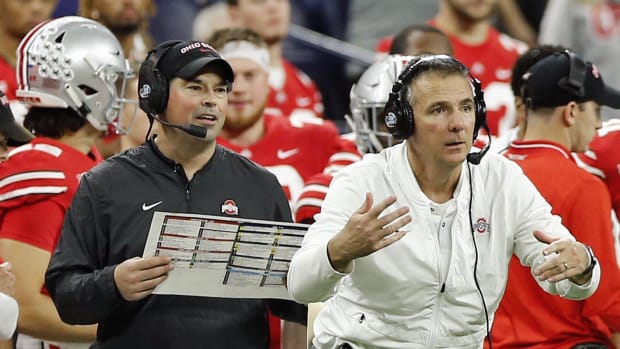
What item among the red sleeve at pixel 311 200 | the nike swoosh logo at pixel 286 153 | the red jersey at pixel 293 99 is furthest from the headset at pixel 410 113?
the red jersey at pixel 293 99

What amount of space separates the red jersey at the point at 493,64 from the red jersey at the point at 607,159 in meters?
2.13

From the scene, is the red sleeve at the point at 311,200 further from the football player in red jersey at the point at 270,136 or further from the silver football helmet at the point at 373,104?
the football player in red jersey at the point at 270,136

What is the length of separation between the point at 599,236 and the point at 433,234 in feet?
2.84

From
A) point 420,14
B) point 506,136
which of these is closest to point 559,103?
point 506,136

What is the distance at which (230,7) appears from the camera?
8.36 meters

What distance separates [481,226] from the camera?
3.90m

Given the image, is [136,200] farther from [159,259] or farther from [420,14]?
[420,14]

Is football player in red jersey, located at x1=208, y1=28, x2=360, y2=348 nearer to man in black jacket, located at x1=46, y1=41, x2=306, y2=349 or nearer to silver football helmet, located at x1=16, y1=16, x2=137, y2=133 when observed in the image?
silver football helmet, located at x1=16, y1=16, x2=137, y2=133

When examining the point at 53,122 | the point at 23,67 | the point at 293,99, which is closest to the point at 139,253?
the point at 53,122

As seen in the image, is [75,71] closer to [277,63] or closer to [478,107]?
[478,107]

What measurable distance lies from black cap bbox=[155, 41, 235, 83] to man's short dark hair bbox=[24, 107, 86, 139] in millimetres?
963

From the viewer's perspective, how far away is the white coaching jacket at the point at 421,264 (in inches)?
149

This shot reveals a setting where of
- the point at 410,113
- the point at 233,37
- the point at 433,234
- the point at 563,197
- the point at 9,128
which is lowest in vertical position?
the point at 433,234

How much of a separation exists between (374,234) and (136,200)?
0.91 m
